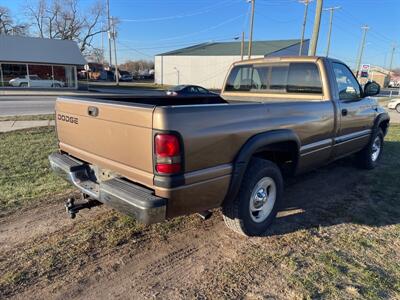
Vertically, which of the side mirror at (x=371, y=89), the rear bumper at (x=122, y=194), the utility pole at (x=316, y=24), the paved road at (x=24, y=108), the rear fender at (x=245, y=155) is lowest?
the paved road at (x=24, y=108)

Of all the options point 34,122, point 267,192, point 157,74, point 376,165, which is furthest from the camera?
point 157,74

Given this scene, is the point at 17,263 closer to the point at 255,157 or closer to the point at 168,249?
the point at 168,249

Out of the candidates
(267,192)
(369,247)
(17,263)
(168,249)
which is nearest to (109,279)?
(168,249)

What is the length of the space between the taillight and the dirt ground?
3.40ft

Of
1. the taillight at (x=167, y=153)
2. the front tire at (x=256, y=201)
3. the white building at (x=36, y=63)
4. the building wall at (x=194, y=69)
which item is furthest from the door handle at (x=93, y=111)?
the building wall at (x=194, y=69)

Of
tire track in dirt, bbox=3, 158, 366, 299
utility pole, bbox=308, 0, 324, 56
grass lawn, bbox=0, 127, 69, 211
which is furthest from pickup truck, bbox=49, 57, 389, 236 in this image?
utility pole, bbox=308, 0, 324, 56

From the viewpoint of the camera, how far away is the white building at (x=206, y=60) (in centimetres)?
5269

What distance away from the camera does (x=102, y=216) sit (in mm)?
4098

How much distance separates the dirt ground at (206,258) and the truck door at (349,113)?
1.08 metres

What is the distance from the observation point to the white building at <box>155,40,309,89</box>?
52.7m

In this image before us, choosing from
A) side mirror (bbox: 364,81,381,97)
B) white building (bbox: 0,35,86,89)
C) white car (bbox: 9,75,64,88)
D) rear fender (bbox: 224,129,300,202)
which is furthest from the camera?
white car (bbox: 9,75,64,88)

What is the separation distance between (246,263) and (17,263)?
2.14 meters

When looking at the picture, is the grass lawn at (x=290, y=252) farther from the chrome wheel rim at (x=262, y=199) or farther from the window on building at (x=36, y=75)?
the window on building at (x=36, y=75)

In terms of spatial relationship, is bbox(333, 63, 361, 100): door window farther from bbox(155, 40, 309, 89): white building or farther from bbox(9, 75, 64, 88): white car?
bbox(155, 40, 309, 89): white building
